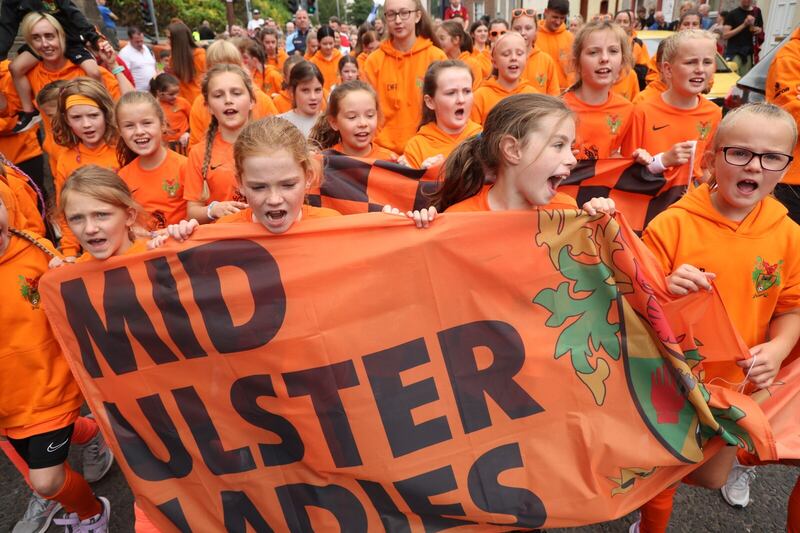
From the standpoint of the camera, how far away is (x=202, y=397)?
2.30m

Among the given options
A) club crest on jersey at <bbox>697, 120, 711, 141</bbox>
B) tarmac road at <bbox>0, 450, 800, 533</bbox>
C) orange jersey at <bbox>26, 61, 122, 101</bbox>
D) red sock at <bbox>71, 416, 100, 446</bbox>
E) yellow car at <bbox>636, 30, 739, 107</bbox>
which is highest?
orange jersey at <bbox>26, 61, 122, 101</bbox>

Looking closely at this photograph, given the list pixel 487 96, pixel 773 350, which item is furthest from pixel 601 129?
pixel 773 350

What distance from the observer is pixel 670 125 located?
12.1 ft

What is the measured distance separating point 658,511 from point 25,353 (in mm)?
2700

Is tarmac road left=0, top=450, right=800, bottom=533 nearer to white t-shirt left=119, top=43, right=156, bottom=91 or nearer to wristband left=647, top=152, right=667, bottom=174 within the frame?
wristband left=647, top=152, right=667, bottom=174

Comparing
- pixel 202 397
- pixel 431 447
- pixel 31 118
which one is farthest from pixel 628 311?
pixel 31 118

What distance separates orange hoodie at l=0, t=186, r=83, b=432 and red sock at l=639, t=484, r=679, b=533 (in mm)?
2520

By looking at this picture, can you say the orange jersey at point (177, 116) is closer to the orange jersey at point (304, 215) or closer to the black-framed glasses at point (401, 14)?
the black-framed glasses at point (401, 14)

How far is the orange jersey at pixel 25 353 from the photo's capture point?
97.6 inches

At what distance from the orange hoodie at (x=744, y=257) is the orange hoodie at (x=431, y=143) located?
4.75 feet

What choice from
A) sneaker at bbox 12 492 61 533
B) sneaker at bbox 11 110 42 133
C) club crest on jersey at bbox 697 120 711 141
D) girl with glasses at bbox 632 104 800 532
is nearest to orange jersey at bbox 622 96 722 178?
club crest on jersey at bbox 697 120 711 141

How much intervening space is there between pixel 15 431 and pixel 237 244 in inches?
52.7

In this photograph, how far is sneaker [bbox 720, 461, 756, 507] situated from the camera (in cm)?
275

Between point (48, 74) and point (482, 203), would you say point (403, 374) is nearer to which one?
point (482, 203)
